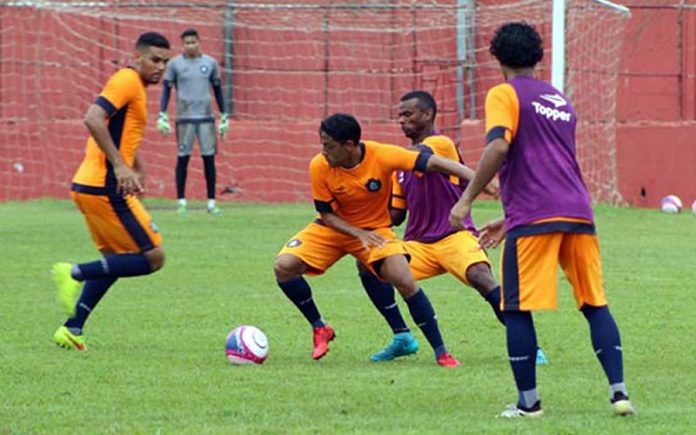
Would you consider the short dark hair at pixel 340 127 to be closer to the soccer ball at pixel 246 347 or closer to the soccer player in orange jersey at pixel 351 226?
the soccer player in orange jersey at pixel 351 226

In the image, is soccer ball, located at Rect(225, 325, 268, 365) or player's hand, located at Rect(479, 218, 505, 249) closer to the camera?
player's hand, located at Rect(479, 218, 505, 249)

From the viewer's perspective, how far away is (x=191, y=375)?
8.94 meters

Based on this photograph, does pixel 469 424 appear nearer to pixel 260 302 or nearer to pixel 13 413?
pixel 13 413

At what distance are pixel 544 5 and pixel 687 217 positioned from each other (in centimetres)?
364

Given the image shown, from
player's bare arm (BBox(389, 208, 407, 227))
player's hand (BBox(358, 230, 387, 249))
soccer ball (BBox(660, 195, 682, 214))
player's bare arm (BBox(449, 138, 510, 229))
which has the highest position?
player's bare arm (BBox(449, 138, 510, 229))

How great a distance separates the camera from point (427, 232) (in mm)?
10031

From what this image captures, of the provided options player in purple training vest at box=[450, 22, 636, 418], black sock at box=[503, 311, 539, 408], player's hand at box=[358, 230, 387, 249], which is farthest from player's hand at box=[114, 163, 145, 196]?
black sock at box=[503, 311, 539, 408]

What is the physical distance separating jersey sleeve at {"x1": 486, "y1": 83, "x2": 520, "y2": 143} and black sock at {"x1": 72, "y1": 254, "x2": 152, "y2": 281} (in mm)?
3249

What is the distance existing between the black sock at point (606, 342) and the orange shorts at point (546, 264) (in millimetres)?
55

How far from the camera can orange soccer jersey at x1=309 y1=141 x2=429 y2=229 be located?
9.59 m

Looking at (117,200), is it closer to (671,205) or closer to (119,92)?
(119,92)

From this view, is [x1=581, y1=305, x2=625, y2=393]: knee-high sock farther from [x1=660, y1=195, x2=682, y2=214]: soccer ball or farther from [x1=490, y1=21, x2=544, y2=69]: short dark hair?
[x1=660, y1=195, x2=682, y2=214]: soccer ball

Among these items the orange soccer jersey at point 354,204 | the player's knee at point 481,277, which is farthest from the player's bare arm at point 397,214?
the player's knee at point 481,277

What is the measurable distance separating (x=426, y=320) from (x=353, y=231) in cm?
66
